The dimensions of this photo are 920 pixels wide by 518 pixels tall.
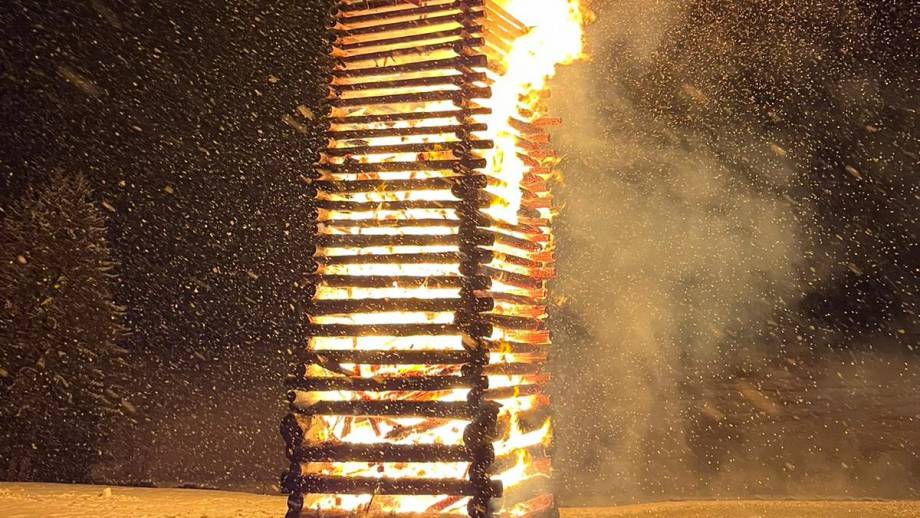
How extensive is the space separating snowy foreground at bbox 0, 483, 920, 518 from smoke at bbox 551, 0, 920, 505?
7.16 metres

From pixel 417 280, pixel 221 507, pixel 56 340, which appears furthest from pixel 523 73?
pixel 56 340

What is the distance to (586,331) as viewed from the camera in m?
19.4

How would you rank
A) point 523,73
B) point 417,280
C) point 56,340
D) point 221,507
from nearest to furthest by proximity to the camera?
point 417,280
point 523,73
point 221,507
point 56,340

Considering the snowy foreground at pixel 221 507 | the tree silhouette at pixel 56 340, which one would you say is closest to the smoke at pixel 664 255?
the snowy foreground at pixel 221 507

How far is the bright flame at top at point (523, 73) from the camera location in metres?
6.95

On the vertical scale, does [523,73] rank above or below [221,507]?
above

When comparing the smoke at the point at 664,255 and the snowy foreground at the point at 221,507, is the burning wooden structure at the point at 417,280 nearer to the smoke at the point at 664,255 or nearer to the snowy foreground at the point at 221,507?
the snowy foreground at the point at 221,507

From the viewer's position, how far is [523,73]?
7.32 meters

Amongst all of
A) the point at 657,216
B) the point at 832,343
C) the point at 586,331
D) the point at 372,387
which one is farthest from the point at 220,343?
the point at 372,387

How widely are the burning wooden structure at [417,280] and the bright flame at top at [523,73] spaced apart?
3 centimetres

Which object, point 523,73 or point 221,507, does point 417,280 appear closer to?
point 523,73

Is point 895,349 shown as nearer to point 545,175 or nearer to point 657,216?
point 657,216

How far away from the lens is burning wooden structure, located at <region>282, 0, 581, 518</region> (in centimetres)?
603

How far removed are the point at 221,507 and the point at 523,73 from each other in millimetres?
7243
